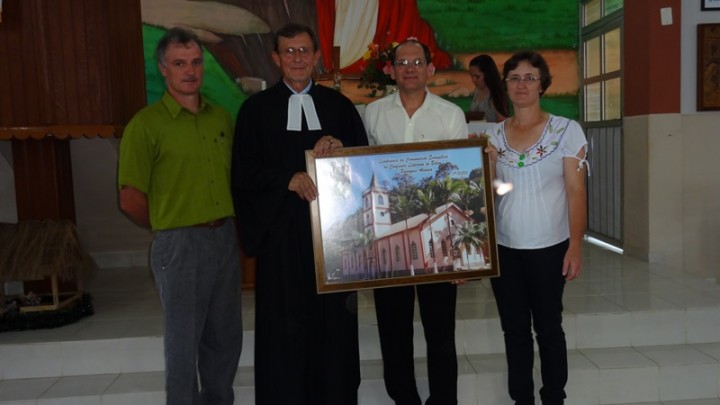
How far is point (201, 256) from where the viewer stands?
252 centimetres

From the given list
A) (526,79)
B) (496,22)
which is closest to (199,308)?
(526,79)

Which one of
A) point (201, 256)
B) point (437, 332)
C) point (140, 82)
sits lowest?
point (437, 332)

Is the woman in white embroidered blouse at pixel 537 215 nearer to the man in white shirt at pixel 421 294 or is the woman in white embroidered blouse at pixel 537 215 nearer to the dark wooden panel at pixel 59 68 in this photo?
the man in white shirt at pixel 421 294

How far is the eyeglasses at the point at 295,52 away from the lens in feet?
8.12

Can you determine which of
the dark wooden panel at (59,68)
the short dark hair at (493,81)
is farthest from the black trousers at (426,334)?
the short dark hair at (493,81)

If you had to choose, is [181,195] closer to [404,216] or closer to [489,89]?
[404,216]

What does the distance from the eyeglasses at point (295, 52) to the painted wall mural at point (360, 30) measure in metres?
4.29

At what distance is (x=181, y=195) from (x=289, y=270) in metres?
0.54

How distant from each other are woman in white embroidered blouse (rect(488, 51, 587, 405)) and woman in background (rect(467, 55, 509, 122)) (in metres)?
2.01

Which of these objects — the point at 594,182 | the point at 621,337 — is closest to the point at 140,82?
the point at 621,337

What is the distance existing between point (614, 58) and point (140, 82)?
4.35 meters

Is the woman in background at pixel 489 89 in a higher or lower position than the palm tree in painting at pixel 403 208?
higher

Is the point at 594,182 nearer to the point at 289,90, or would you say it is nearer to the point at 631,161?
the point at 631,161

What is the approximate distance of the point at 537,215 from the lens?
103 inches
